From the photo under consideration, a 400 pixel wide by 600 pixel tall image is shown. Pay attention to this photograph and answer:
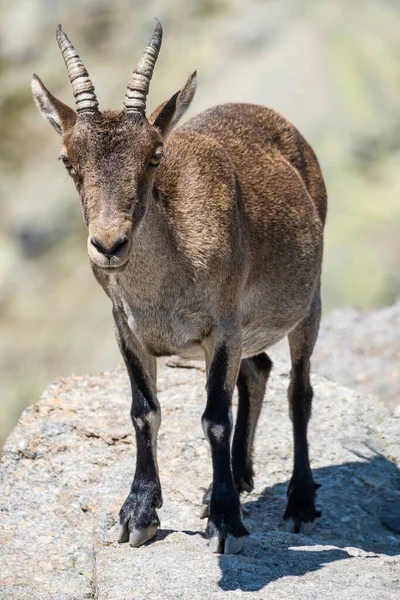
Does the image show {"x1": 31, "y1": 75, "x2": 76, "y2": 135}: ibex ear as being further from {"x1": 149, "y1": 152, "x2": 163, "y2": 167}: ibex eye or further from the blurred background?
the blurred background

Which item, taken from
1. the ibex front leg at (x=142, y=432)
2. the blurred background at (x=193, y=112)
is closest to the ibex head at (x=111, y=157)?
the ibex front leg at (x=142, y=432)

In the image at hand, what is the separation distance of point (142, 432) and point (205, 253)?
1.61 metres

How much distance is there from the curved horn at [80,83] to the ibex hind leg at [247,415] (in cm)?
368

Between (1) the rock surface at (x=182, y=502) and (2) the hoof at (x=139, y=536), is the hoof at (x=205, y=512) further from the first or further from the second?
(2) the hoof at (x=139, y=536)

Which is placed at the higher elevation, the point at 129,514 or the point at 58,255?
the point at 58,255

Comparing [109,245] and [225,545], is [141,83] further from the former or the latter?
[225,545]

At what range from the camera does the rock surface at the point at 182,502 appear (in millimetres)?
8047

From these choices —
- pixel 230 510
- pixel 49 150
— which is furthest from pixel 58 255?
pixel 230 510

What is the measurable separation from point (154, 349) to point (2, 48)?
39.5m

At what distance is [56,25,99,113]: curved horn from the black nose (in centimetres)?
109

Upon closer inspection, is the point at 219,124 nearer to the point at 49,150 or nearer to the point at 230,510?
the point at 230,510

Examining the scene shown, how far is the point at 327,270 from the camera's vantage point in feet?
A: 78.6

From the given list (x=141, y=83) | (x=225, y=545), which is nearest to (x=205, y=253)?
(x=141, y=83)

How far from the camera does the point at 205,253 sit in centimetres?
876
